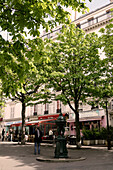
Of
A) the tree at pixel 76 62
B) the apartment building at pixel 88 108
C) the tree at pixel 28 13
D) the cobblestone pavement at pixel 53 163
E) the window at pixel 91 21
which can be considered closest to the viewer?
the tree at pixel 28 13

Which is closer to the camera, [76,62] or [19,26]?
[19,26]

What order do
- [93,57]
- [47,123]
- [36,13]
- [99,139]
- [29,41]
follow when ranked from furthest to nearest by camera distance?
[47,123] → [99,139] → [93,57] → [29,41] → [36,13]

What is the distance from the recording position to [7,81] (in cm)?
675

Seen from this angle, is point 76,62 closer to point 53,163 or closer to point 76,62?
point 76,62

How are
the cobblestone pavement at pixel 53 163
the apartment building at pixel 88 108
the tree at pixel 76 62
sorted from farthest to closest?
the apartment building at pixel 88 108 < the tree at pixel 76 62 < the cobblestone pavement at pixel 53 163

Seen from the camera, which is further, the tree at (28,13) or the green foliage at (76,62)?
the green foliage at (76,62)

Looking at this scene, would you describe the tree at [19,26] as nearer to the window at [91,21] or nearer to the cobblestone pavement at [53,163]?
the cobblestone pavement at [53,163]

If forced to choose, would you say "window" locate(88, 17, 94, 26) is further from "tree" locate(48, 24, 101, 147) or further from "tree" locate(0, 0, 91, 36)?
"tree" locate(0, 0, 91, 36)

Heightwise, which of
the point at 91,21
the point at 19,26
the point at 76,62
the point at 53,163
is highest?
the point at 91,21

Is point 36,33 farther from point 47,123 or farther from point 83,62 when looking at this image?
point 47,123

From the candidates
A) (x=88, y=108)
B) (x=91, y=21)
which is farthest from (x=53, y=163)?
(x=91, y=21)

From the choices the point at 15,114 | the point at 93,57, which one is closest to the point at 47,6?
the point at 93,57

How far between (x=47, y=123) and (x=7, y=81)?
2033cm

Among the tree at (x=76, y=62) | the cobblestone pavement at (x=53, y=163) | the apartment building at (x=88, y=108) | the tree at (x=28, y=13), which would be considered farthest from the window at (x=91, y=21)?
the tree at (x=28, y=13)
